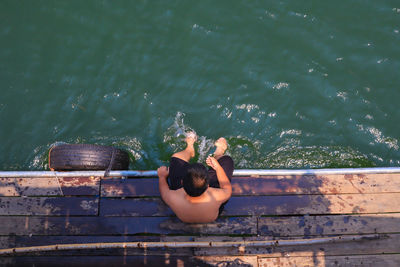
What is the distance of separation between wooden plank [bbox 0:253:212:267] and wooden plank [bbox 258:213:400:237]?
1118 millimetres

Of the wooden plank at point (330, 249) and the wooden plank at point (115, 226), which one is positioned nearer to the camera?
the wooden plank at point (330, 249)

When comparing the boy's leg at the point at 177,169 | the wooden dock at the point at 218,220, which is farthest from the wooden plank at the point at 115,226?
the boy's leg at the point at 177,169

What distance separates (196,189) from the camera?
4.00m

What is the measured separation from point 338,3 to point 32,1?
664cm

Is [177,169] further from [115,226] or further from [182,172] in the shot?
[115,226]

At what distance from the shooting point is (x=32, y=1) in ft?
25.1

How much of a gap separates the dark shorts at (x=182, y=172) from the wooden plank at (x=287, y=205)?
0.43 metres

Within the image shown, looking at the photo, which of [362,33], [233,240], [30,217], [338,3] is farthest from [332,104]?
[30,217]

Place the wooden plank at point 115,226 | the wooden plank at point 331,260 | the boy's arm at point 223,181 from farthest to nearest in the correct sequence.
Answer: the wooden plank at point 115,226, the wooden plank at point 331,260, the boy's arm at point 223,181

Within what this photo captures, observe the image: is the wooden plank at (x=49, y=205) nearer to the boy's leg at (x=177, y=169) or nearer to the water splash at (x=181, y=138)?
the boy's leg at (x=177, y=169)

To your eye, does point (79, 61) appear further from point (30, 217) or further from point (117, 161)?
point (30, 217)

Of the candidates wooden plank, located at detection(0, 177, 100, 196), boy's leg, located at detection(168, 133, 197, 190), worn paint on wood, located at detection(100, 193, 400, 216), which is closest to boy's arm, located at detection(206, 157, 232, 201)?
boy's leg, located at detection(168, 133, 197, 190)

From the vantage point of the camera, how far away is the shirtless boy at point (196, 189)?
3984 mm

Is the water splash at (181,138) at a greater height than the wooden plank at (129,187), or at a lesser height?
greater
